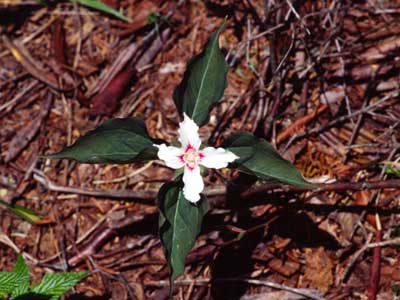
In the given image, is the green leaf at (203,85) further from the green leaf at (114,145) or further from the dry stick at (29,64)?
the dry stick at (29,64)

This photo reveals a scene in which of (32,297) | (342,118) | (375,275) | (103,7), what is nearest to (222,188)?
(342,118)

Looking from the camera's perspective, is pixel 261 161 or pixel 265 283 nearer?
pixel 261 161

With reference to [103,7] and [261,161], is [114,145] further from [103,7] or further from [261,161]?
[103,7]

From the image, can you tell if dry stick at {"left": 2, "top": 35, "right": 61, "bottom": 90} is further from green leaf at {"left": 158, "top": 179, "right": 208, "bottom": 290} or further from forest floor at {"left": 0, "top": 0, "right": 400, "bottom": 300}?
green leaf at {"left": 158, "top": 179, "right": 208, "bottom": 290}

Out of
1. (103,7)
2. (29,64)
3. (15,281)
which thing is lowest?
(15,281)

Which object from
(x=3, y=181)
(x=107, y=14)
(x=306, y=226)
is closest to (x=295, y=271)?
(x=306, y=226)

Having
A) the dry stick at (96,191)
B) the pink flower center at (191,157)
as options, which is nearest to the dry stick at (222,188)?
the dry stick at (96,191)
